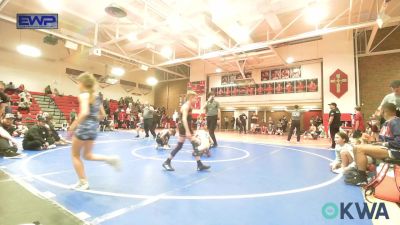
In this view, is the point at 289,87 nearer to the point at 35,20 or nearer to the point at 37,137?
the point at 35,20

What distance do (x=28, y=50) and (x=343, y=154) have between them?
1954cm

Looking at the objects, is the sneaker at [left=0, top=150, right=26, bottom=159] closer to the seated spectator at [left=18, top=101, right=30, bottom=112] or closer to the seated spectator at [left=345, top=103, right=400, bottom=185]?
the seated spectator at [left=345, top=103, right=400, bottom=185]

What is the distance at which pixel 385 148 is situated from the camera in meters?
3.27

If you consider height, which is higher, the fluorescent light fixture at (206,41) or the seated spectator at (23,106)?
the fluorescent light fixture at (206,41)

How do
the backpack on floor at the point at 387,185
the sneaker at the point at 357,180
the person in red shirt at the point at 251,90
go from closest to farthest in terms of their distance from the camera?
the backpack on floor at the point at 387,185, the sneaker at the point at 357,180, the person in red shirt at the point at 251,90

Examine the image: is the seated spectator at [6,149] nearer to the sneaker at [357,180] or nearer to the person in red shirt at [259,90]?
the sneaker at [357,180]

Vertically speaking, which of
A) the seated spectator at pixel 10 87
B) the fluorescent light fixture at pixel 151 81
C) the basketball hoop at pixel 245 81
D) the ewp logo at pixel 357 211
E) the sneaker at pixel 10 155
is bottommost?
the ewp logo at pixel 357 211

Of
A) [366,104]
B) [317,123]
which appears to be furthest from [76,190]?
[366,104]

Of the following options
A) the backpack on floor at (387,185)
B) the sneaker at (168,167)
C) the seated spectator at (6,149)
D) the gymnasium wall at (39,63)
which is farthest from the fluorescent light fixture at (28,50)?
the backpack on floor at (387,185)

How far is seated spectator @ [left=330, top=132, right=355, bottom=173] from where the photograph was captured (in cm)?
423

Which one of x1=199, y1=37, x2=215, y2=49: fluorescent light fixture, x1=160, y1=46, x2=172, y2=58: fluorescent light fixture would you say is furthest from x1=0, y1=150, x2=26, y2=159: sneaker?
x1=160, y1=46, x2=172, y2=58: fluorescent light fixture

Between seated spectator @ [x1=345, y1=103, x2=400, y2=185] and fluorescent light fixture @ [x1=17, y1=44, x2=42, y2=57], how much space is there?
19675mm

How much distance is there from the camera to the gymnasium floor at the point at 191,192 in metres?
2.34

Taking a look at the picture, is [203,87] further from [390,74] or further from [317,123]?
[390,74]
